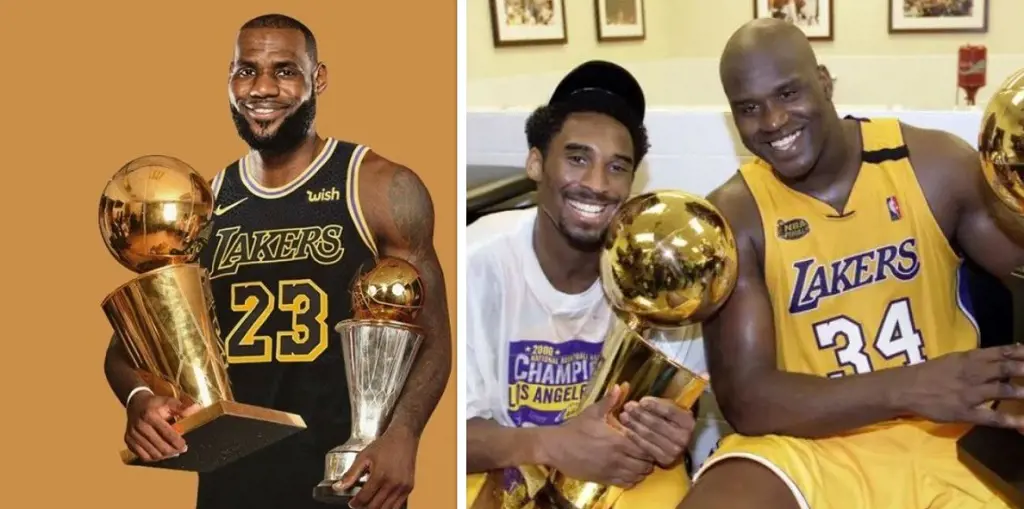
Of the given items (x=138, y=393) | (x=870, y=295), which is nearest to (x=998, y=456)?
(x=870, y=295)

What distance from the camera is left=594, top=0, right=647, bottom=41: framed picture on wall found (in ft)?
6.28

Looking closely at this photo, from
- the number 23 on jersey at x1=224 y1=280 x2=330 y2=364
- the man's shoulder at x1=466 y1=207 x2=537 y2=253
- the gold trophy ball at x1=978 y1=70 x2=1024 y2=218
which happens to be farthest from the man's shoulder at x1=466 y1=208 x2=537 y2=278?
the gold trophy ball at x1=978 y1=70 x2=1024 y2=218

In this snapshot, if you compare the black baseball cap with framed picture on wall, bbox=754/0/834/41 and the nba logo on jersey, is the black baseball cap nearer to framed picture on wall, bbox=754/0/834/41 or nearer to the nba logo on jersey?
the nba logo on jersey

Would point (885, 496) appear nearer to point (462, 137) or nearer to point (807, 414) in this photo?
point (807, 414)

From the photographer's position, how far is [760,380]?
1384 millimetres

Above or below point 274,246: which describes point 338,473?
below

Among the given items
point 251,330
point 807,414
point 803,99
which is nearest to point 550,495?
point 807,414

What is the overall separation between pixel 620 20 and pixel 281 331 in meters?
1.14

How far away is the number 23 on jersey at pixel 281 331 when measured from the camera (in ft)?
3.80

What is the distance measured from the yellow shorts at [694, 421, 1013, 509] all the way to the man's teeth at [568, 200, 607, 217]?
344mm

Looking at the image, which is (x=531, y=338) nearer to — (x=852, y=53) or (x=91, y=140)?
A: (x=91, y=140)

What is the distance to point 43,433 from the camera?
121 cm

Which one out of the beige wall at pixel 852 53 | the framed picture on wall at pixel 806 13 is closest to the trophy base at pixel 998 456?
the beige wall at pixel 852 53

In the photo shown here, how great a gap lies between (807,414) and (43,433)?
90cm
